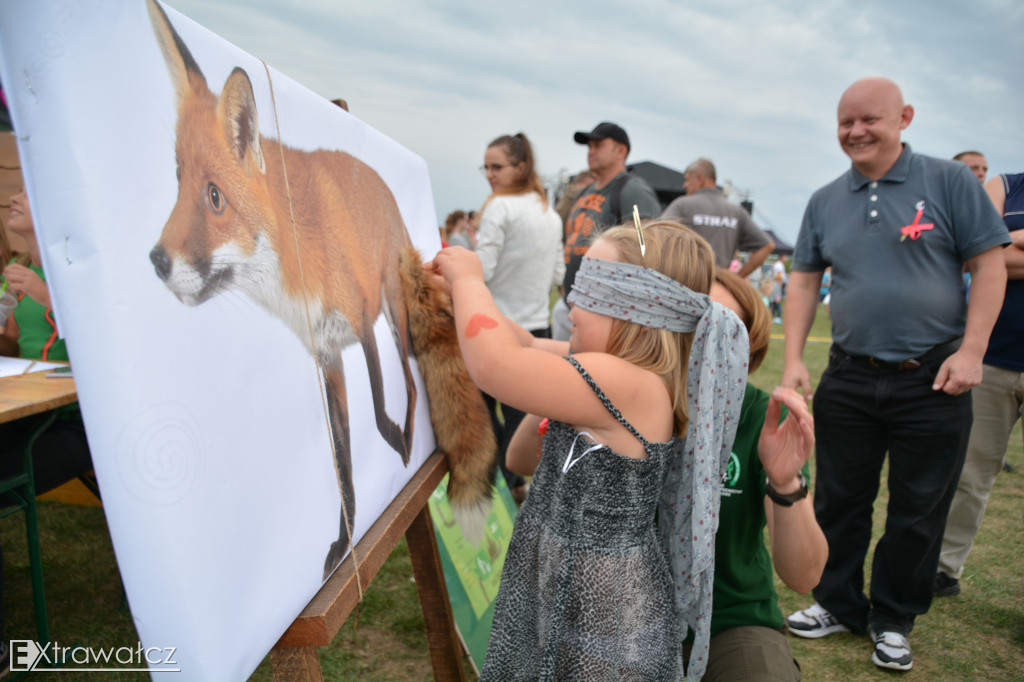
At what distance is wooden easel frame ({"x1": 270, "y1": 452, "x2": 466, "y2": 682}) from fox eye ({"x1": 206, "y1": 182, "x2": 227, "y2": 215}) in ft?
1.92

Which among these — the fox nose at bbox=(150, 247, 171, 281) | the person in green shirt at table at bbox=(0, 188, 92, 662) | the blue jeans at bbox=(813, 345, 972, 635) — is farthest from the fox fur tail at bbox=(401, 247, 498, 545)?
the blue jeans at bbox=(813, 345, 972, 635)

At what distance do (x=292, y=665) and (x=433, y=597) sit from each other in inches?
30.5

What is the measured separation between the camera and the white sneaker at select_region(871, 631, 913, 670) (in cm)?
226

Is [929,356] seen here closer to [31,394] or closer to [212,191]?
[212,191]

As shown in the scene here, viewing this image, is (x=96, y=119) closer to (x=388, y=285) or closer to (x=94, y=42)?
(x=94, y=42)

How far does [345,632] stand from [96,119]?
2.14 metres

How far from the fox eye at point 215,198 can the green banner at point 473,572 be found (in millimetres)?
1340

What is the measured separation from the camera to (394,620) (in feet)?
7.95

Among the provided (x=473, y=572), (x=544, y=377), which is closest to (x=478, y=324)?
(x=544, y=377)

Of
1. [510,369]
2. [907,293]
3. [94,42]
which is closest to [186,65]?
[94,42]

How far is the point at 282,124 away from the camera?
1.07 m

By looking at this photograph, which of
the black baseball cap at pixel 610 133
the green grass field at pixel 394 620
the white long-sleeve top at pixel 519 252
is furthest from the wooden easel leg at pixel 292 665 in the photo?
the black baseball cap at pixel 610 133

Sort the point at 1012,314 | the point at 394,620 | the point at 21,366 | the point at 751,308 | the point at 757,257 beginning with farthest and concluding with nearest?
the point at 757,257, the point at 1012,314, the point at 394,620, the point at 21,366, the point at 751,308

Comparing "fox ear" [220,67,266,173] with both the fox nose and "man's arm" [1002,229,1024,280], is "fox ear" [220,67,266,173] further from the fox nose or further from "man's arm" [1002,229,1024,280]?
"man's arm" [1002,229,1024,280]
